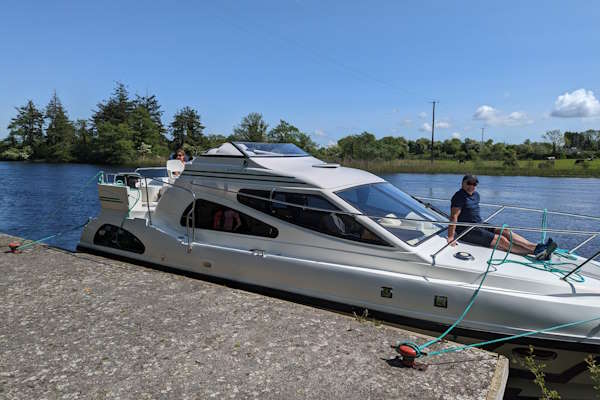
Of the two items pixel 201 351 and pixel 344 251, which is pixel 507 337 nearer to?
pixel 344 251

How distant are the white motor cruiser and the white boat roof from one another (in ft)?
0.06

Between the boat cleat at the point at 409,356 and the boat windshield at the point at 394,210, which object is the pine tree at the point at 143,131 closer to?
the boat windshield at the point at 394,210

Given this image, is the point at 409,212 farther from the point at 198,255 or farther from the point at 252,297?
the point at 198,255

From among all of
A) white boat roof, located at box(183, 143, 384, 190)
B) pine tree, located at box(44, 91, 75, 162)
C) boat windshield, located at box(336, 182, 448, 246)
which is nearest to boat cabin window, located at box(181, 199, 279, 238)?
white boat roof, located at box(183, 143, 384, 190)

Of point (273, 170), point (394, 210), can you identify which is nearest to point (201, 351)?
point (273, 170)

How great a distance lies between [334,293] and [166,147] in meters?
75.3

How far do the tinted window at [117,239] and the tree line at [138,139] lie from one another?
4767 centimetres

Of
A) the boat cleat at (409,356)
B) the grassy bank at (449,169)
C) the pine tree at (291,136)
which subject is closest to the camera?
the boat cleat at (409,356)

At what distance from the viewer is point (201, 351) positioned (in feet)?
10.9

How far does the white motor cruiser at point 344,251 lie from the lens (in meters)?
3.49

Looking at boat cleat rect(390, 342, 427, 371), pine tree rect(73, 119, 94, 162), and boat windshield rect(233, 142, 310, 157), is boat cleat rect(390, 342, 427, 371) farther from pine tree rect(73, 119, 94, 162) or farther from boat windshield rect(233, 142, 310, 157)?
pine tree rect(73, 119, 94, 162)

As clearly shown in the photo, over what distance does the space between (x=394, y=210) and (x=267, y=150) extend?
6.85 feet

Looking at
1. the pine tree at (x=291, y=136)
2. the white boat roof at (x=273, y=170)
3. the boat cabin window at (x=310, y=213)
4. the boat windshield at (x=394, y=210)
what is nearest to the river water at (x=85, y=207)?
the white boat roof at (x=273, y=170)

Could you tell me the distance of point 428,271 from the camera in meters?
3.91
